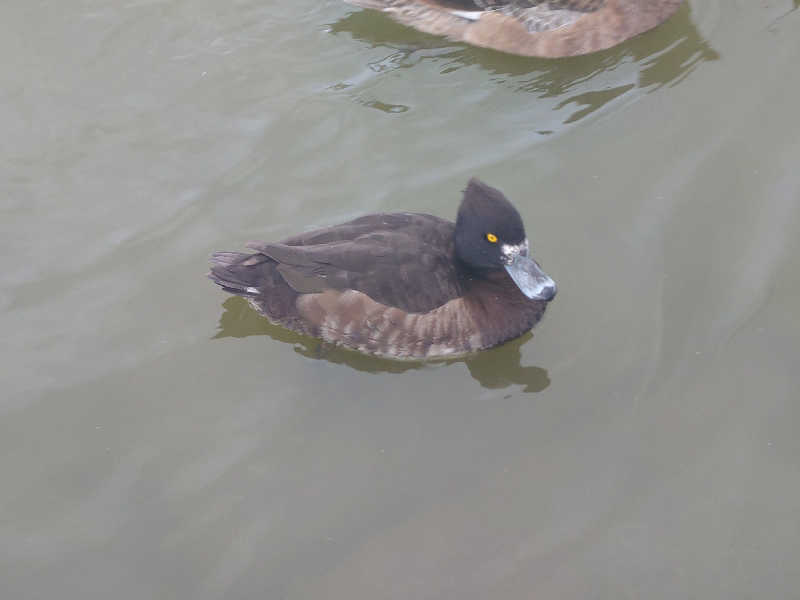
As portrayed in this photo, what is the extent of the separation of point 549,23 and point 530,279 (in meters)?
3.37

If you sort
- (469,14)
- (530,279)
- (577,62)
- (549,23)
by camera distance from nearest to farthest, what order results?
(530,279) < (577,62) < (549,23) < (469,14)

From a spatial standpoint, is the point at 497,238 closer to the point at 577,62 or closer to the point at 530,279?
the point at 530,279

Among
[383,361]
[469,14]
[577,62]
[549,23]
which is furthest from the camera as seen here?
[469,14]

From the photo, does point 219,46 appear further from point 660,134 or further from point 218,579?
point 218,579

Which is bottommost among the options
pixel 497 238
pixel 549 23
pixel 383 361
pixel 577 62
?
pixel 383 361

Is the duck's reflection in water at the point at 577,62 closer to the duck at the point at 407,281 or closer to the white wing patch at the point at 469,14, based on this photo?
the white wing patch at the point at 469,14

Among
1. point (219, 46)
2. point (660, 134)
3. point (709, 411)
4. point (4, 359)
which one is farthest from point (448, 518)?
point (219, 46)

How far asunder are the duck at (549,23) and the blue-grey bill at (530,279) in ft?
9.96

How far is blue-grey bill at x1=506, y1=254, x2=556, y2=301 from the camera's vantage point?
204 inches

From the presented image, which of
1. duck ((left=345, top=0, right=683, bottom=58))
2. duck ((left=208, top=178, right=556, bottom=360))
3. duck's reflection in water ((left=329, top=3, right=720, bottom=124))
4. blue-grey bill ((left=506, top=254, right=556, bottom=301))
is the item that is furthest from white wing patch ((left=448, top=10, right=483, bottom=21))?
blue-grey bill ((left=506, top=254, right=556, bottom=301))

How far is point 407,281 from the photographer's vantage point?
5.35 metres

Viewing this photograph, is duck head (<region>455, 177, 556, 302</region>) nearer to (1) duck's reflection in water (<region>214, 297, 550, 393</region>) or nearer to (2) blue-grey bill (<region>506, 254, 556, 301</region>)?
(2) blue-grey bill (<region>506, 254, 556, 301</region>)

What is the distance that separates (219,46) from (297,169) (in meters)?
1.84

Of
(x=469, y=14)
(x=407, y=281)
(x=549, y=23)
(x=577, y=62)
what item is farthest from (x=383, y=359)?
(x=469, y=14)
